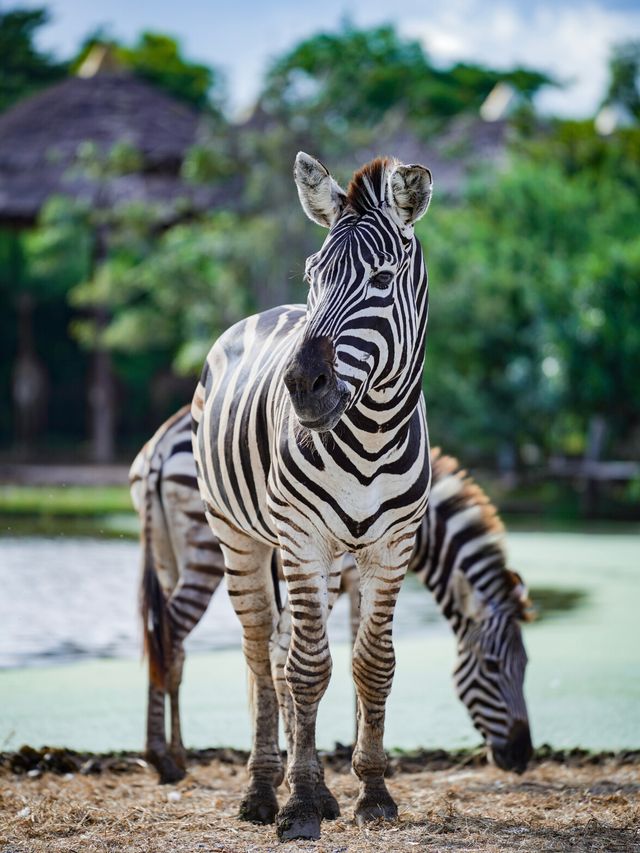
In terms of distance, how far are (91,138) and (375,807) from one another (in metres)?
22.6

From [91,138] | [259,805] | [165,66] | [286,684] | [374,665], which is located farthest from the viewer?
[165,66]

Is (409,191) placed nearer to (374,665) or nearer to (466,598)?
(374,665)

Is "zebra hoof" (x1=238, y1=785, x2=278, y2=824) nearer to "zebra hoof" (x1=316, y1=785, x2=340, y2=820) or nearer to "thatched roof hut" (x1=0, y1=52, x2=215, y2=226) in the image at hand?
"zebra hoof" (x1=316, y1=785, x2=340, y2=820)

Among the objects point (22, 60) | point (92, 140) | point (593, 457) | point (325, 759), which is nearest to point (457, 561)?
point (325, 759)

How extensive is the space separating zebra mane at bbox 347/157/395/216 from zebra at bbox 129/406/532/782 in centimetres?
199

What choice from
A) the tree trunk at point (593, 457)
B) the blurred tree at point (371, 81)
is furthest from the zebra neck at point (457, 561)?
the blurred tree at point (371, 81)

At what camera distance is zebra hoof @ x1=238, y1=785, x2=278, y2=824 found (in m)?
4.18

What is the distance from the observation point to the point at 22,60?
1387 inches

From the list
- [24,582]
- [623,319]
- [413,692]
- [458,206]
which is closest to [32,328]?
[458,206]

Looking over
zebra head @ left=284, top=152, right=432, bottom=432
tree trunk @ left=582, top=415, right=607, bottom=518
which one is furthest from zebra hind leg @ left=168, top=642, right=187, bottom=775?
tree trunk @ left=582, top=415, right=607, bottom=518

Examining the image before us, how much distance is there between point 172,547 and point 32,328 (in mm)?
22623

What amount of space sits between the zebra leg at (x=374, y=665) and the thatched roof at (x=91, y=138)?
19.8 metres

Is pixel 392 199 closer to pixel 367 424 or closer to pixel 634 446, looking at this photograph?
pixel 367 424

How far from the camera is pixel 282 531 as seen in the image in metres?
3.86
